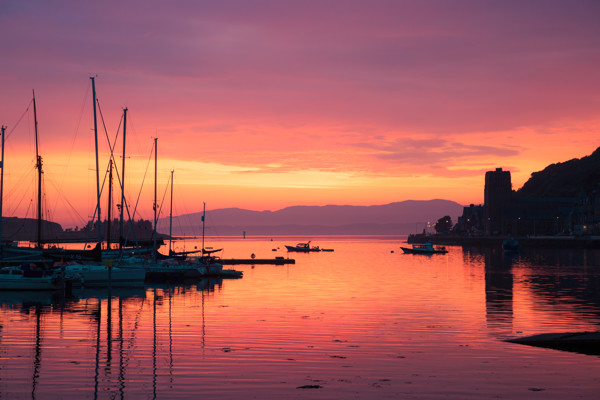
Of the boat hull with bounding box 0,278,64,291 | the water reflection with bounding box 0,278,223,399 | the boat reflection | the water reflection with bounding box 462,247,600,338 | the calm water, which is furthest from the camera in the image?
the boat hull with bounding box 0,278,64,291

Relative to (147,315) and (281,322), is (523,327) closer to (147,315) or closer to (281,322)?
(281,322)

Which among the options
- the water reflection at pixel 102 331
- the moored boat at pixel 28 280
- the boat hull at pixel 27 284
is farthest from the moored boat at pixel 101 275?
the boat hull at pixel 27 284

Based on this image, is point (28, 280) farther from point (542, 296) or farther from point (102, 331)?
point (542, 296)

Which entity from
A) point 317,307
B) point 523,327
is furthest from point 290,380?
point 317,307

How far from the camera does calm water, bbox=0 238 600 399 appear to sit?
827 inches

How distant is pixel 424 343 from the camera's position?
3070 centimetres

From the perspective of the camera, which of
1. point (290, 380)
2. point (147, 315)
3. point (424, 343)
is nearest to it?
point (290, 380)

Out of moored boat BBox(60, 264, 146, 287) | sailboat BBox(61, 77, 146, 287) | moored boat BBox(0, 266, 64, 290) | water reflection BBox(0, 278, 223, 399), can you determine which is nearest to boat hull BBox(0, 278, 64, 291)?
moored boat BBox(0, 266, 64, 290)

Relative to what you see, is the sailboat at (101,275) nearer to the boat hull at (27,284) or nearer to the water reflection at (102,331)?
the water reflection at (102,331)

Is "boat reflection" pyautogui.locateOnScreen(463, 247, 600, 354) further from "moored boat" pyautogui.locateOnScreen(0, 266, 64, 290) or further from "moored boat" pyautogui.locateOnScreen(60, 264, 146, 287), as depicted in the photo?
"moored boat" pyautogui.locateOnScreen(0, 266, 64, 290)

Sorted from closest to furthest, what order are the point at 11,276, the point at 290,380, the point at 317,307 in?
1. the point at 290,380
2. the point at 317,307
3. the point at 11,276

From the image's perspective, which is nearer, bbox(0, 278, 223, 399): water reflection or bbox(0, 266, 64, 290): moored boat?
bbox(0, 278, 223, 399): water reflection

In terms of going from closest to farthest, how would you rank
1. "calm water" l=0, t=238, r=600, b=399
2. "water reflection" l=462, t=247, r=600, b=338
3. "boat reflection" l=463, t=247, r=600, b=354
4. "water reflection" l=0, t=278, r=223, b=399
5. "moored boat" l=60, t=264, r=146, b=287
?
"calm water" l=0, t=238, r=600, b=399 < "water reflection" l=0, t=278, r=223, b=399 < "boat reflection" l=463, t=247, r=600, b=354 < "water reflection" l=462, t=247, r=600, b=338 < "moored boat" l=60, t=264, r=146, b=287

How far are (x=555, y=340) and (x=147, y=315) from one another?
25.1 meters
